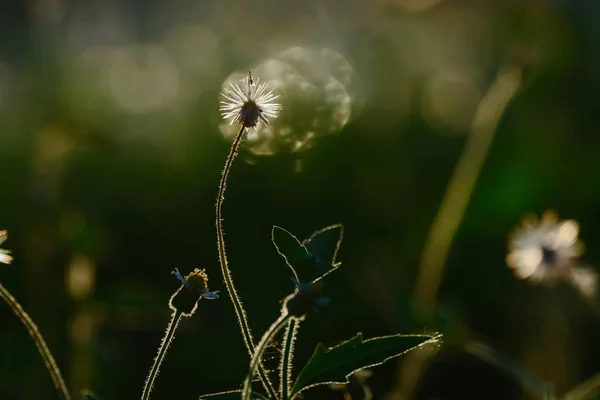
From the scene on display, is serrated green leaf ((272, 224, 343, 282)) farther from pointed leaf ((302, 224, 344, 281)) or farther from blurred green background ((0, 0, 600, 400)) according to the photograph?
blurred green background ((0, 0, 600, 400))

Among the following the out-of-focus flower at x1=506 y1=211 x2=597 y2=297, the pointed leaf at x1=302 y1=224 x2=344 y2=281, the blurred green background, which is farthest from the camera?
the blurred green background

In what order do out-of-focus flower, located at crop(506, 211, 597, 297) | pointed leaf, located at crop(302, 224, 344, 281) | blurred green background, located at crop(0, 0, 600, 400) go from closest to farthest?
1. pointed leaf, located at crop(302, 224, 344, 281)
2. out-of-focus flower, located at crop(506, 211, 597, 297)
3. blurred green background, located at crop(0, 0, 600, 400)

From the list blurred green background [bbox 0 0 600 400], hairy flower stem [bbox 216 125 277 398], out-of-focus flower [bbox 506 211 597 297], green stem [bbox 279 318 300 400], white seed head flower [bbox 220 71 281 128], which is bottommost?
green stem [bbox 279 318 300 400]

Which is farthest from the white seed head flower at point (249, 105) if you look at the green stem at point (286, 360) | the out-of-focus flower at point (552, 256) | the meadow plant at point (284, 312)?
the out-of-focus flower at point (552, 256)

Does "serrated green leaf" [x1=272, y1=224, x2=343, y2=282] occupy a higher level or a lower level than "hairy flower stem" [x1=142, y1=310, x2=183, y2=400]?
higher

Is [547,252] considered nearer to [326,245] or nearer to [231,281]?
[326,245]

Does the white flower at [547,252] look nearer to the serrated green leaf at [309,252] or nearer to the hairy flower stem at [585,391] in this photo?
the hairy flower stem at [585,391]

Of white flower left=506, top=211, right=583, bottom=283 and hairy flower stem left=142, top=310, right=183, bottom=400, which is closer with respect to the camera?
hairy flower stem left=142, top=310, right=183, bottom=400

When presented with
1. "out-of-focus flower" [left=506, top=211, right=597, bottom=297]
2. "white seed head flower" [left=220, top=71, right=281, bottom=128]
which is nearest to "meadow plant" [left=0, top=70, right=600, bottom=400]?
"white seed head flower" [left=220, top=71, right=281, bottom=128]
